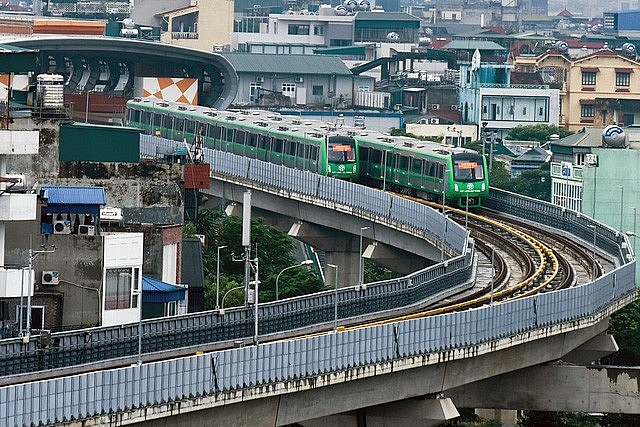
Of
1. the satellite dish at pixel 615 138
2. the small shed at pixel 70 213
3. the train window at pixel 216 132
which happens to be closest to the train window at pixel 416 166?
the train window at pixel 216 132

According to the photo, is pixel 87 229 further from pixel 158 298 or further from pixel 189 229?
pixel 189 229

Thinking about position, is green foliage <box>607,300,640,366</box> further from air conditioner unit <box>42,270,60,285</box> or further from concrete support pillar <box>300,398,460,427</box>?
air conditioner unit <box>42,270,60,285</box>

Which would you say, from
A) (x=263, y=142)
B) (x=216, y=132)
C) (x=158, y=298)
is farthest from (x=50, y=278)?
(x=216, y=132)

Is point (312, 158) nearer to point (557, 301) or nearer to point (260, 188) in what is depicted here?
point (260, 188)

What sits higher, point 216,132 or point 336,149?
point 216,132

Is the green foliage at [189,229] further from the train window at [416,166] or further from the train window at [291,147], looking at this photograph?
the train window at [291,147]

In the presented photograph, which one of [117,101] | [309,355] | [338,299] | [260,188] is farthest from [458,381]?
[117,101]

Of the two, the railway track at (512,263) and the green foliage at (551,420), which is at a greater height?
the railway track at (512,263)

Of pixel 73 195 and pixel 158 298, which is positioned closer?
pixel 73 195
